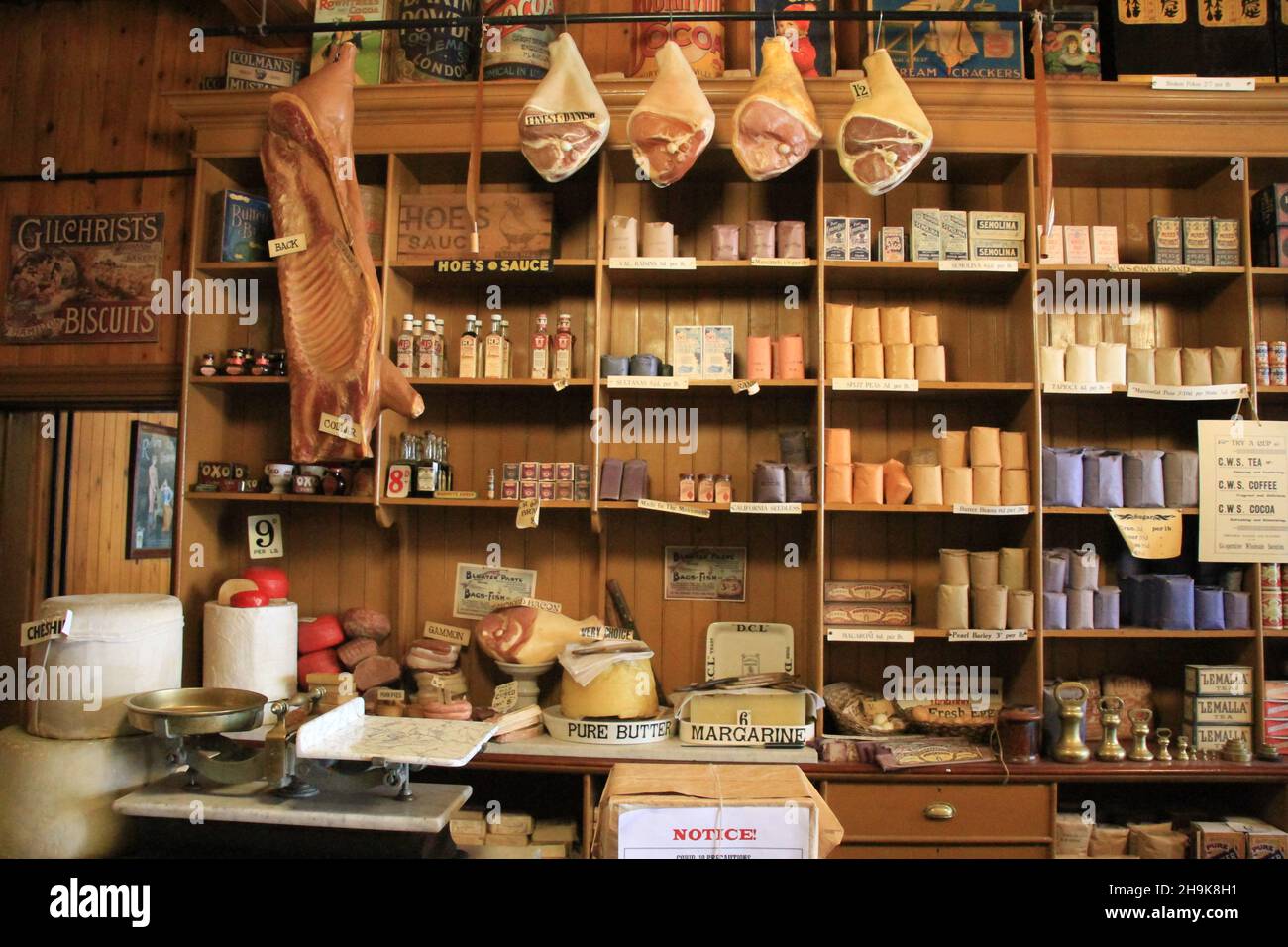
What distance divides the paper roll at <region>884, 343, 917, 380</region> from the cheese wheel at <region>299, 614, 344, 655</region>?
89.5 inches

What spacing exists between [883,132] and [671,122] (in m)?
0.68

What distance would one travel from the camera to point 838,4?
11.6 feet

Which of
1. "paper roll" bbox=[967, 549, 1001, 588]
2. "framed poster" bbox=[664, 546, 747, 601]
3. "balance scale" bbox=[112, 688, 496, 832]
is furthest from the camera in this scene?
"framed poster" bbox=[664, 546, 747, 601]

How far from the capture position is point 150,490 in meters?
3.79

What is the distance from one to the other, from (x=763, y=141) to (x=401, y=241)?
55.8 inches

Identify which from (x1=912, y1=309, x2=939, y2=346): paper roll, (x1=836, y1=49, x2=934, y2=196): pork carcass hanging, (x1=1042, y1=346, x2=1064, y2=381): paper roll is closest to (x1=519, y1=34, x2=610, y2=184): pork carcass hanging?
(x1=836, y1=49, x2=934, y2=196): pork carcass hanging

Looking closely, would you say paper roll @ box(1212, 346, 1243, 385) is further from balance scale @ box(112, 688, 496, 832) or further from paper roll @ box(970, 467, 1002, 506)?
balance scale @ box(112, 688, 496, 832)

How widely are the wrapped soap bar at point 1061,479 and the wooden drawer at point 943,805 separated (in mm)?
973

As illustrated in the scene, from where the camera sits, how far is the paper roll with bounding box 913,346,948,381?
3.13 metres

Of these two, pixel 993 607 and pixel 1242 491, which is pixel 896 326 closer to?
pixel 993 607

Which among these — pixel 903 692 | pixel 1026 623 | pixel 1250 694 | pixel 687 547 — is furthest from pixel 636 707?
pixel 1250 694

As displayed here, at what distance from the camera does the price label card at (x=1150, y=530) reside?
9.98ft

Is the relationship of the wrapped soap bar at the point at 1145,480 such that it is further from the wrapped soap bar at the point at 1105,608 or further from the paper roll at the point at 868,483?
the paper roll at the point at 868,483

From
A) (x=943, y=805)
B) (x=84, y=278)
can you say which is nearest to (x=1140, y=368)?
(x=943, y=805)
